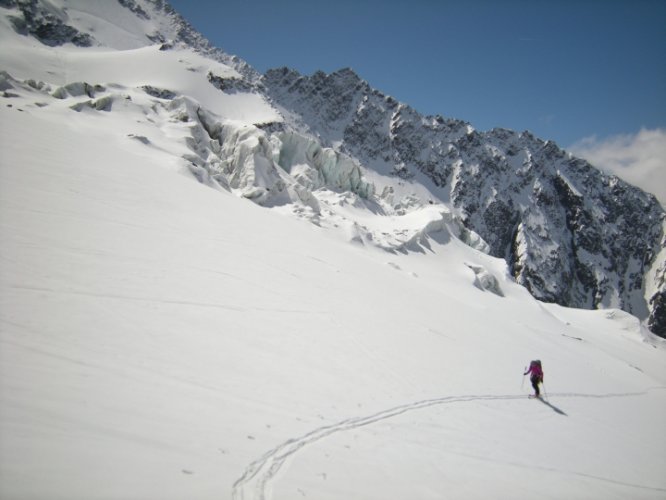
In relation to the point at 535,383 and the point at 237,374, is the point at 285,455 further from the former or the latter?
the point at 535,383

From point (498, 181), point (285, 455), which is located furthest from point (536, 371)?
point (498, 181)

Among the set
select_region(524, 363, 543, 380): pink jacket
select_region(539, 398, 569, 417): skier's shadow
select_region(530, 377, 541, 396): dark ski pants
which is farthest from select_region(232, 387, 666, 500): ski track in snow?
select_region(524, 363, 543, 380): pink jacket

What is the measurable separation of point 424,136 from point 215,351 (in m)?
166

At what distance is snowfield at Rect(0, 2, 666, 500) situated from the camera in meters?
5.09

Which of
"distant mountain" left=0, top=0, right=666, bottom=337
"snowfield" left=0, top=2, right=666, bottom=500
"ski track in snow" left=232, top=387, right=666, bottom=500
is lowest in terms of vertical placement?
"ski track in snow" left=232, top=387, right=666, bottom=500

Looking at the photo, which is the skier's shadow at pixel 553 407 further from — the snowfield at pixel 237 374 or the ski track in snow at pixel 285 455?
the ski track in snow at pixel 285 455

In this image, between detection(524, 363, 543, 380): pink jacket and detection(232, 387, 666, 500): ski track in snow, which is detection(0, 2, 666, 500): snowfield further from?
detection(524, 363, 543, 380): pink jacket

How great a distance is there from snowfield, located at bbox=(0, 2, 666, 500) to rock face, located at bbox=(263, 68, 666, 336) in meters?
135

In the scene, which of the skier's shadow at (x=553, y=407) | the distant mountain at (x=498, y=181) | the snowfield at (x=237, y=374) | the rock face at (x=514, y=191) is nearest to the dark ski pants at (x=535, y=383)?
the skier's shadow at (x=553, y=407)

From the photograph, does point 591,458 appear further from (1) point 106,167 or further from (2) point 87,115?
(2) point 87,115

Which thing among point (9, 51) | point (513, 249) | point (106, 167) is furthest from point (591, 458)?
point (513, 249)

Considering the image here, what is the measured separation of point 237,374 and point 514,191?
578ft

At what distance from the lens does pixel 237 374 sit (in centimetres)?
828

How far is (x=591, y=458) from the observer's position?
1065cm
